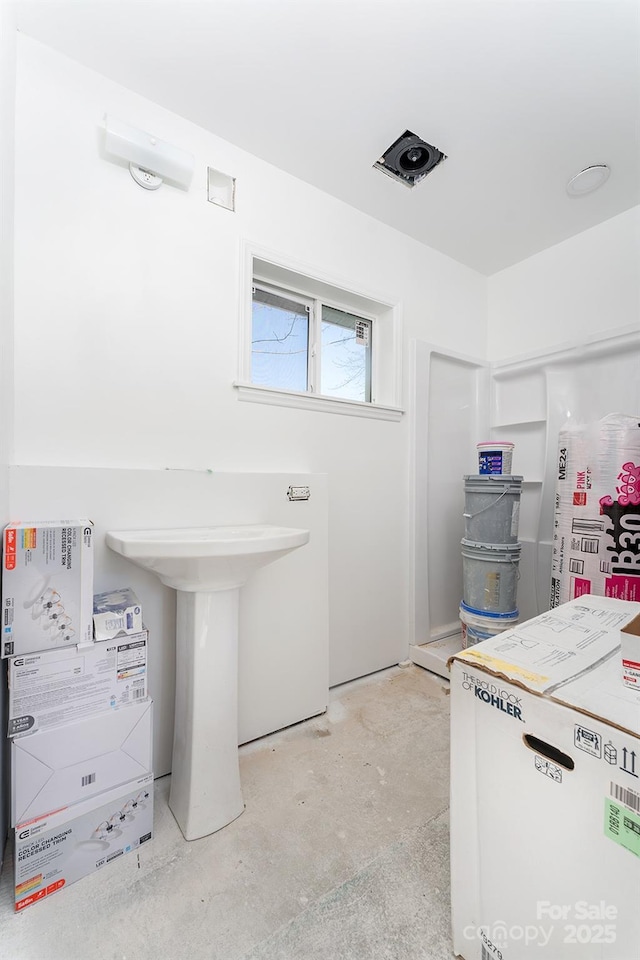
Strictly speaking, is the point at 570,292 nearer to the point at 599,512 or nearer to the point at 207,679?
the point at 599,512

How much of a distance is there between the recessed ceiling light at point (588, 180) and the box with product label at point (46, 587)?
8.57 feet

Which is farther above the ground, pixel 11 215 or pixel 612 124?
pixel 612 124

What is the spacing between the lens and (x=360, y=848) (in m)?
1.12

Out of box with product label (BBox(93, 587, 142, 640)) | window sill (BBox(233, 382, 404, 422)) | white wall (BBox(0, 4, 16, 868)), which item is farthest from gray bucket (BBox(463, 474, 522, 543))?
white wall (BBox(0, 4, 16, 868))

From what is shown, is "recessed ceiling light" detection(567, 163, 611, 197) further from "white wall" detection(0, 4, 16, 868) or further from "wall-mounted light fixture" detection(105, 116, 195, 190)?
"white wall" detection(0, 4, 16, 868)

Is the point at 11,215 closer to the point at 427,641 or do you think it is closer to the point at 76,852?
the point at 76,852

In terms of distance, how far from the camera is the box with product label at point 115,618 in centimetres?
108

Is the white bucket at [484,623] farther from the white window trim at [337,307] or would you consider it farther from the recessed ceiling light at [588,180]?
the recessed ceiling light at [588,180]

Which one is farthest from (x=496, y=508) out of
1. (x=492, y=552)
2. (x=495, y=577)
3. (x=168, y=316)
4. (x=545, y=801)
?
(x=168, y=316)

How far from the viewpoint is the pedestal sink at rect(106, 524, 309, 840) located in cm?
116

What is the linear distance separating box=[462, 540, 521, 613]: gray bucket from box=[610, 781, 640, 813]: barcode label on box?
1568mm

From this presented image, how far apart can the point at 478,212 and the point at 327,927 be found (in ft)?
9.59

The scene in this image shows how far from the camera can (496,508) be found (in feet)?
6.98

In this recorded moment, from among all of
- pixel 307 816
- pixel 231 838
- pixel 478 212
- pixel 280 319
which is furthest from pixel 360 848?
pixel 478 212
